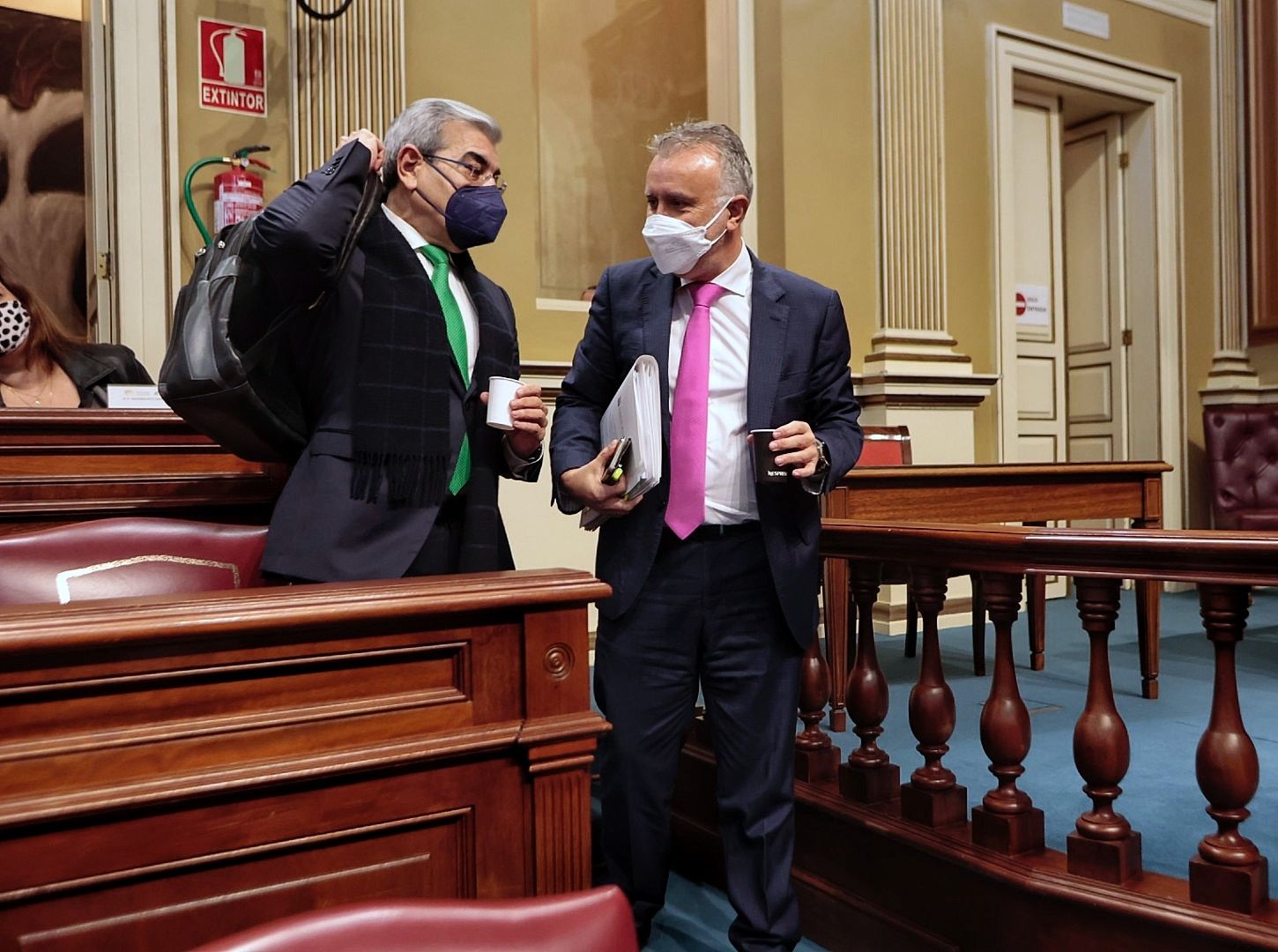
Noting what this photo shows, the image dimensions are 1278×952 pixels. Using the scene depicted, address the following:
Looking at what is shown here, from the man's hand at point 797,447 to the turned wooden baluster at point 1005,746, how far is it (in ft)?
1.27

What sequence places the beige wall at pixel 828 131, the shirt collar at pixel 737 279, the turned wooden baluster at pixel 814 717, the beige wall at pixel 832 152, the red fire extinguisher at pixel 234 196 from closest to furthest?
the shirt collar at pixel 737 279 < the turned wooden baluster at pixel 814 717 < the red fire extinguisher at pixel 234 196 < the beige wall at pixel 828 131 < the beige wall at pixel 832 152

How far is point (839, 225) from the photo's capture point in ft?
16.1

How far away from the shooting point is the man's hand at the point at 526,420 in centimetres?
161

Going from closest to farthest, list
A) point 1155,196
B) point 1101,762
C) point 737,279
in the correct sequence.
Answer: point 1101,762, point 737,279, point 1155,196

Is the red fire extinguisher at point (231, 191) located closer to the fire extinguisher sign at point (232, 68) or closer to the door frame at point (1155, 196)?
the fire extinguisher sign at point (232, 68)

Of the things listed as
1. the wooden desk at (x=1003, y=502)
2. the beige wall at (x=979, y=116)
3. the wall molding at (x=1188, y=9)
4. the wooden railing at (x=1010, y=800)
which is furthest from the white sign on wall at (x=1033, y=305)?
the wooden railing at (x=1010, y=800)

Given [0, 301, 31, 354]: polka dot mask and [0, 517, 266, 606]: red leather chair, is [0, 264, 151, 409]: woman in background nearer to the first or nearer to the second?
[0, 301, 31, 354]: polka dot mask

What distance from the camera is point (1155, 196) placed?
611 centimetres

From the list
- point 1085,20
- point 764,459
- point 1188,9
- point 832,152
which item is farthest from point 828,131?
point 764,459

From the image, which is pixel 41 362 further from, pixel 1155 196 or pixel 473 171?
pixel 1155 196

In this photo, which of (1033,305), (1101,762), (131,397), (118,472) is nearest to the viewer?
(1101,762)

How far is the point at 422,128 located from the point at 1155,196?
5679 mm

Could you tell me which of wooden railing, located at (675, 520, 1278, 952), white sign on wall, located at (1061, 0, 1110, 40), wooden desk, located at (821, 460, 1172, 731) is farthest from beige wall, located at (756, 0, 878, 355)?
wooden railing, located at (675, 520, 1278, 952)

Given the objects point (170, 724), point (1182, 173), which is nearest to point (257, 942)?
point (170, 724)
